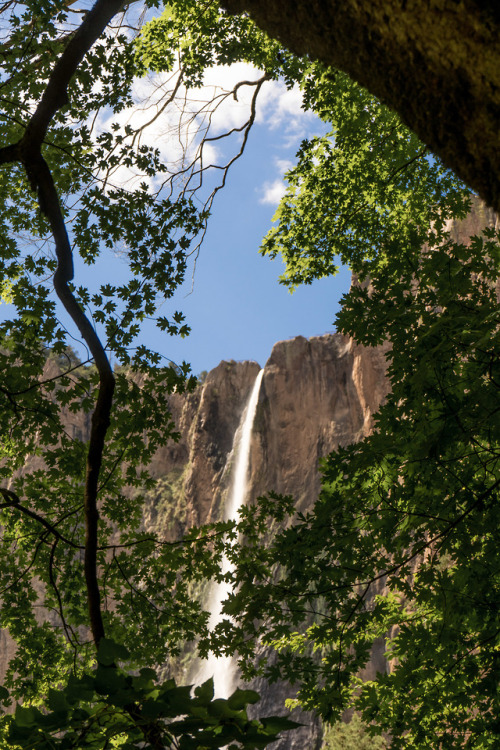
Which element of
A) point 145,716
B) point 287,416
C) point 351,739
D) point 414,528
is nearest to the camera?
point 145,716

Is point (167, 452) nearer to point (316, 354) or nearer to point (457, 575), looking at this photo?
point (316, 354)

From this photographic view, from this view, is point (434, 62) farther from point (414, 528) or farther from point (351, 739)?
point (351, 739)

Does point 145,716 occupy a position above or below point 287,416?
below

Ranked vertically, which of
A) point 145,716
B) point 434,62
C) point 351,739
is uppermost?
point 351,739

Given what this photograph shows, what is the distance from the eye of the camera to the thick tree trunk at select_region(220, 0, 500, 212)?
52.9 inches

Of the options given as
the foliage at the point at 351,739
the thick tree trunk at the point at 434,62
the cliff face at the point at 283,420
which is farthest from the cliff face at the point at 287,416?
the thick tree trunk at the point at 434,62

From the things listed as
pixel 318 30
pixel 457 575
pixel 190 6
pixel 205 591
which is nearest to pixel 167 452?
pixel 205 591

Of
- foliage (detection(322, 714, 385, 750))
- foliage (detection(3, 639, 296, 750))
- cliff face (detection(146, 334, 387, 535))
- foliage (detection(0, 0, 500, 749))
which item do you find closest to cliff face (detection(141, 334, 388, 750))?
cliff face (detection(146, 334, 387, 535))

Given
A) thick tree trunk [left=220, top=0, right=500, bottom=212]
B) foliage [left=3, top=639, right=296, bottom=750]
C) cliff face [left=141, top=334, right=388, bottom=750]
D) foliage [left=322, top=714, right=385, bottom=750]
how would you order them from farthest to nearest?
cliff face [left=141, top=334, right=388, bottom=750], foliage [left=322, top=714, right=385, bottom=750], foliage [left=3, top=639, right=296, bottom=750], thick tree trunk [left=220, top=0, right=500, bottom=212]

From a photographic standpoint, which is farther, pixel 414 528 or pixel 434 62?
pixel 414 528

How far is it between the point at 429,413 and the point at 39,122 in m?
3.49

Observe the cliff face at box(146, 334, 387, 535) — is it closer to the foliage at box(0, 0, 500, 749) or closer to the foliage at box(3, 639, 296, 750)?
the foliage at box(0, 0, 500, 749)

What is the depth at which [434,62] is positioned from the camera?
1.50 metres

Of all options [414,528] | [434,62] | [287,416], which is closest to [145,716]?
[434,62]
